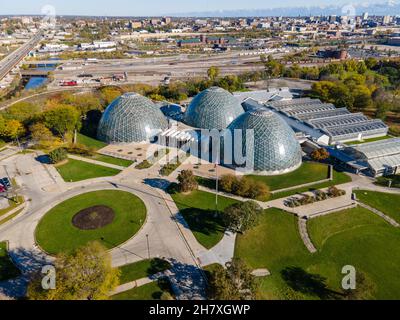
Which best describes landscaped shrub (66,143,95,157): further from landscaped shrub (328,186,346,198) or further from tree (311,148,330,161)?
landscaped shrub (328,186,346,198)

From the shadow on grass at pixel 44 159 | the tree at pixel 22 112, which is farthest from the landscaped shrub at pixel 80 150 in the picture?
the tree at pixel 22 112

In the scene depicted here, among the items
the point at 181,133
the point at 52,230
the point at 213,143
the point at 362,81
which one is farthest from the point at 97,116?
the point at 362,81

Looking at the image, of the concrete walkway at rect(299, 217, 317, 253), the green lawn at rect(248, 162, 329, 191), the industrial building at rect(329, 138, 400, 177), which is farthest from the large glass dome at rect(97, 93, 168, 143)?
the industrial building at rect(329, 138, 400, 177)

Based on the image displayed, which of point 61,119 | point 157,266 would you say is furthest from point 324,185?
point 61,119

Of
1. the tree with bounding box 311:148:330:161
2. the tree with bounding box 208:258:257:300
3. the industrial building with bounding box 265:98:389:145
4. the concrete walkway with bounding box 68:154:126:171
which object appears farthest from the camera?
the industrial building with bounding box 265:98:389:145
